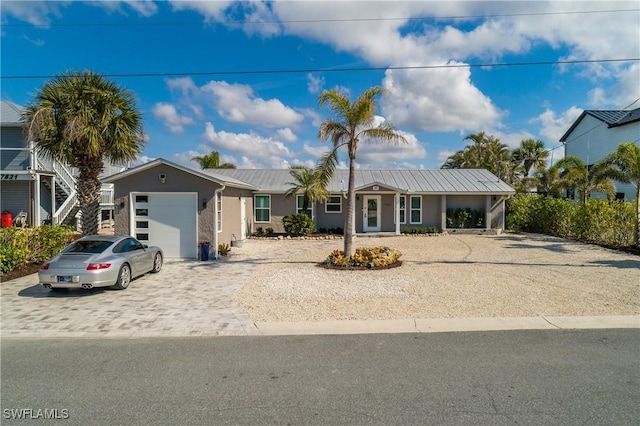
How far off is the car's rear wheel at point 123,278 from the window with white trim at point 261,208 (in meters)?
13.1

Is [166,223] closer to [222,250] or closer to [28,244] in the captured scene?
[222,250]

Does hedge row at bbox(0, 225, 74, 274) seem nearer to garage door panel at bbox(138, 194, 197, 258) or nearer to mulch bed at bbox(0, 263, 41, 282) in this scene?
mulch bed at bbox(0, 263, 41, 282)

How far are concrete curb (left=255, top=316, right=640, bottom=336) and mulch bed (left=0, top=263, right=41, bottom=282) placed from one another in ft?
28.1

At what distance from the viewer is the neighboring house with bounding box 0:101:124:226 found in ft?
63.1

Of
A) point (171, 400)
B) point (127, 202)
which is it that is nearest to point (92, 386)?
point (171, 400)

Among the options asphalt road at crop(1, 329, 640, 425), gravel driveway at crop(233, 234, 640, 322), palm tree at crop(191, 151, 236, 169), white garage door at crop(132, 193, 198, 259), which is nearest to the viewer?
asphalt road at crop(1, 329, 640, 425)

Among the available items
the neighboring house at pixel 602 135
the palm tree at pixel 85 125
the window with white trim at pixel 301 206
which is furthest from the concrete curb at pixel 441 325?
the neighboring house at pixel 602 135

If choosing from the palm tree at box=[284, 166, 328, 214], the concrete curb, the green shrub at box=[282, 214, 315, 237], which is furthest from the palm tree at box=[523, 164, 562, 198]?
the concrete curb

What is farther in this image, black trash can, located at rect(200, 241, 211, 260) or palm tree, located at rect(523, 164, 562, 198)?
palm tree, located at rect(523, 164, 562, 198)

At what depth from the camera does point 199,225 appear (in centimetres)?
1388

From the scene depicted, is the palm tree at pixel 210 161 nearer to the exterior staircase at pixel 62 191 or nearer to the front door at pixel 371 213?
the exterior staircase at pixel 62 191

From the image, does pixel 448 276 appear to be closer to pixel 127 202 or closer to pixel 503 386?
pixel 503 386

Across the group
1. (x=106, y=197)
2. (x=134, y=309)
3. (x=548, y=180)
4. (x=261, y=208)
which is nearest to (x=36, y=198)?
(x=106, y=197)

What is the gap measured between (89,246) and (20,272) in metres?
3.81
